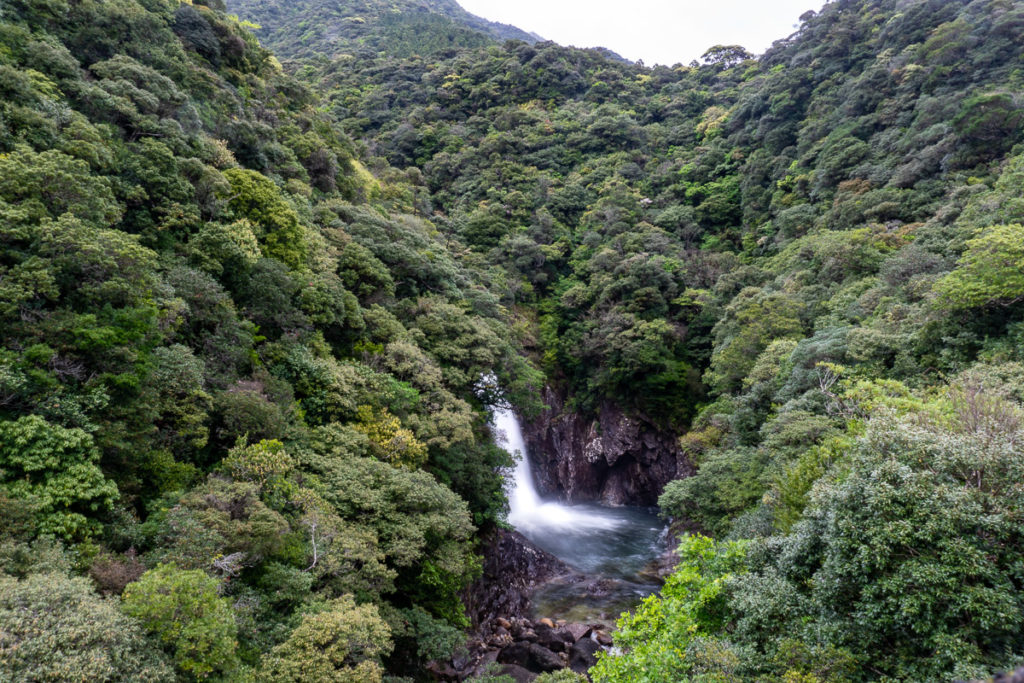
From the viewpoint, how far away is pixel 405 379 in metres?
18.6

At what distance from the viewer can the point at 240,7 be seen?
279 ft

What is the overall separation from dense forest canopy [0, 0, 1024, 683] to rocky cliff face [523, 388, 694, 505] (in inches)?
83.8

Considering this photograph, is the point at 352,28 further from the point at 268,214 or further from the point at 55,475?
the point at 55,475

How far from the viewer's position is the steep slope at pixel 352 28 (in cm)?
6969

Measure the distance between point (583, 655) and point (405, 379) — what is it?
459 inches

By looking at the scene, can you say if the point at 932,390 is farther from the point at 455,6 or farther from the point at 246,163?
the point at 455,6

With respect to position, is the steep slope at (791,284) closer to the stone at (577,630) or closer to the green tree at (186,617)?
the stone at (577,630)

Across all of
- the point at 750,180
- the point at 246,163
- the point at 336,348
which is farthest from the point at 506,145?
the point at 336,348

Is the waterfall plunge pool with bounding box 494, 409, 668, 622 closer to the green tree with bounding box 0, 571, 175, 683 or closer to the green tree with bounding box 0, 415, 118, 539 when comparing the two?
the green tree with bounding box 0, 415, 118, 539

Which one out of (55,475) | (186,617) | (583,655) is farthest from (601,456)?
(55,475)

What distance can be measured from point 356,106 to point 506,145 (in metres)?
18.7

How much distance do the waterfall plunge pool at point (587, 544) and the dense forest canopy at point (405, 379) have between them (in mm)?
5269

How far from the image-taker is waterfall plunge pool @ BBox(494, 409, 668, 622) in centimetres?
2056

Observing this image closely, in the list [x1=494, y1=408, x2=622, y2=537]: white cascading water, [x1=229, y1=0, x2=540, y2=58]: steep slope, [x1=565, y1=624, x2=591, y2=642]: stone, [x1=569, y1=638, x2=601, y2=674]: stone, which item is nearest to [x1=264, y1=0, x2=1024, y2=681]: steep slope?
[x1=569, y1=638, x2=601, y2=674]: stone
